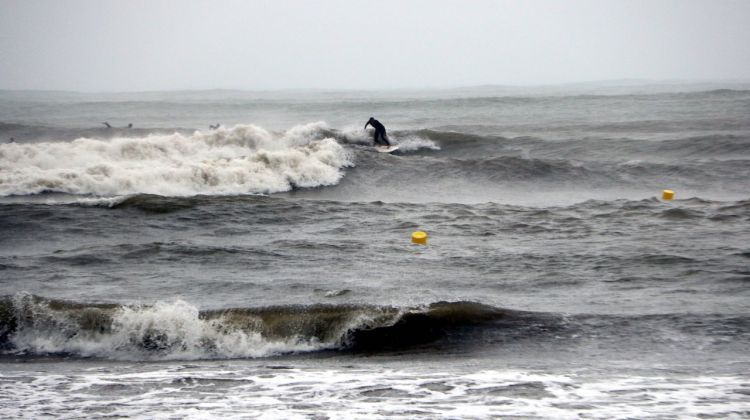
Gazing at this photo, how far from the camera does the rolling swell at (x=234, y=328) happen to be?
380 inches

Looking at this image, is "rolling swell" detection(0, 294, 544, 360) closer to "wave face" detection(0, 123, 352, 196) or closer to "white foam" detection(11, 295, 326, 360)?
"white foam" detection(11, 295, 326, 360)

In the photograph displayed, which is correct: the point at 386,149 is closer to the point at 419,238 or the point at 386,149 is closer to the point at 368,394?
the point at 419,238

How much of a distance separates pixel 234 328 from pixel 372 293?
6.58ft

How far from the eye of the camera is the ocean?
7.71m

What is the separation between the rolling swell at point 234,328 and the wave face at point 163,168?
11.0 m

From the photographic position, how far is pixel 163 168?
896 inches

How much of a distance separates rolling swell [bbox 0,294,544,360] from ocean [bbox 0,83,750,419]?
0.03 meters

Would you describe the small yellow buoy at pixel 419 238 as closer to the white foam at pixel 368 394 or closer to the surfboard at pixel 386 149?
the white foam at pixel 368 394

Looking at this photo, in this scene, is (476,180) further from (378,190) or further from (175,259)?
(175,259)

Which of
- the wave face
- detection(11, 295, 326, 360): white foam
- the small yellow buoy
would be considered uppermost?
the wave face

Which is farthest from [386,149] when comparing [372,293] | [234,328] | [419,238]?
[234,328]

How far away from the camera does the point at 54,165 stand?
1026 inches

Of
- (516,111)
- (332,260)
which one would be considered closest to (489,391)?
(332,260)

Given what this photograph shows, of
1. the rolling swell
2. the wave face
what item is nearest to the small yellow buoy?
the rolling swell
